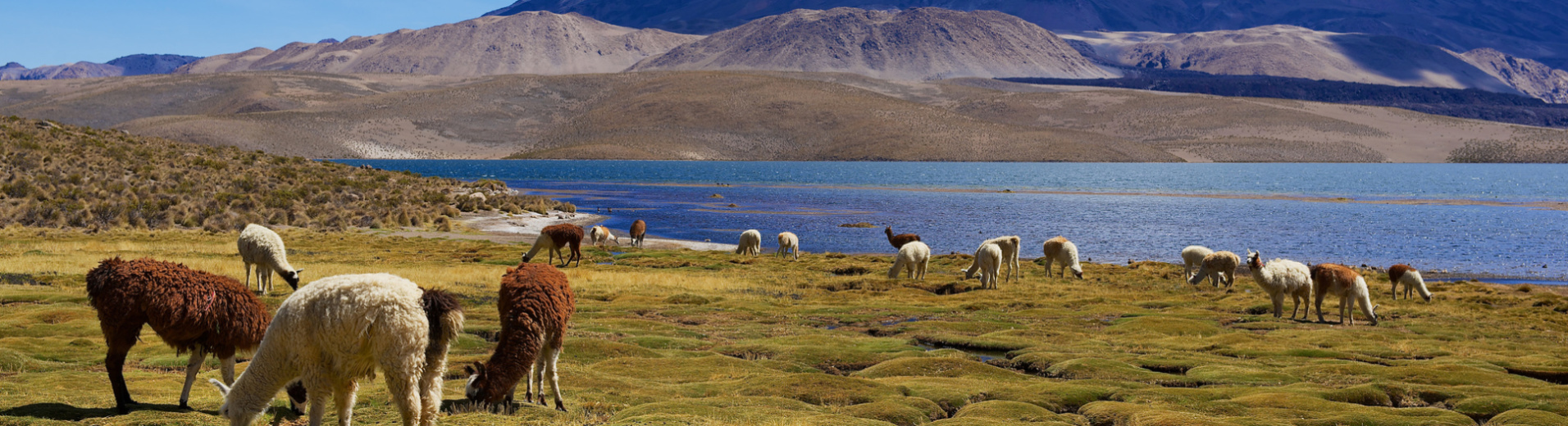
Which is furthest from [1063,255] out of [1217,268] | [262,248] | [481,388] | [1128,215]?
[1128,215]

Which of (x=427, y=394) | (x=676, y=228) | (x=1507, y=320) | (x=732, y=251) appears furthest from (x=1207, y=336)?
(x=676, y=228)

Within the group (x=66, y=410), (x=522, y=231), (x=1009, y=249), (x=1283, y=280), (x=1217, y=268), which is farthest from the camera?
(x=522, y=231)

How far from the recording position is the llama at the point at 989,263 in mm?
29547

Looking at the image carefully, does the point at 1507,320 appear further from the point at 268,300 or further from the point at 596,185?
the point at 596,185

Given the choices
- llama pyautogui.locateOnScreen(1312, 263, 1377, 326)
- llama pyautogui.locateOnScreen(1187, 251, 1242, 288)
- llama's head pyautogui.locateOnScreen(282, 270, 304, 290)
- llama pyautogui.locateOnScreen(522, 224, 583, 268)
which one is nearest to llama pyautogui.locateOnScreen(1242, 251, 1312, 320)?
llama pyautogui.locateOnScreen(1312, 263, 1377, 326)

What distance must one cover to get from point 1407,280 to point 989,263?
39.4ft

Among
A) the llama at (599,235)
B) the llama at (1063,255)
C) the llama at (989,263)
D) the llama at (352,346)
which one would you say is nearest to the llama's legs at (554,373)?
the llama at (352,346)

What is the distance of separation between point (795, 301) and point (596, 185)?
4180 inches

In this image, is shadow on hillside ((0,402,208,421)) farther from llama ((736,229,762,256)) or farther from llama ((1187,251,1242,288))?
llama ((736,229,762,256))

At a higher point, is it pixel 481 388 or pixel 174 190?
pixel 174 190

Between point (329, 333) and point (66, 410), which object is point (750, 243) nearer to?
point (66, 410)

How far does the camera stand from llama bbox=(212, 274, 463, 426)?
8.27 m

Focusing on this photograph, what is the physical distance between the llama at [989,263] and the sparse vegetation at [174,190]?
3526 centimetres

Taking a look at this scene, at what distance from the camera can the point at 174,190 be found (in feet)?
168
